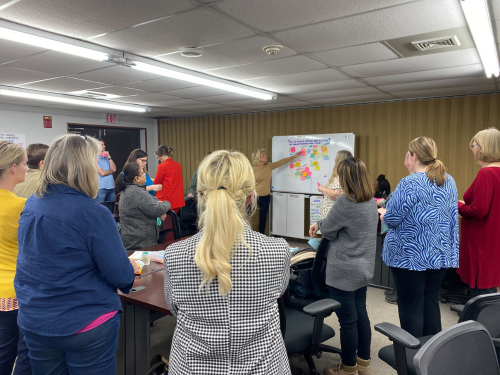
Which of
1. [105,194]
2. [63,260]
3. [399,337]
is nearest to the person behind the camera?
[63,260]

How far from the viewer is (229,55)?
10.1 feet

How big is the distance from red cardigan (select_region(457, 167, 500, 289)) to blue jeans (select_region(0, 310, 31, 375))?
2.78 m

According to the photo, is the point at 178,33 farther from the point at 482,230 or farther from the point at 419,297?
the point at 482,230

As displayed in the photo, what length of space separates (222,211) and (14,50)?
2.80 metres

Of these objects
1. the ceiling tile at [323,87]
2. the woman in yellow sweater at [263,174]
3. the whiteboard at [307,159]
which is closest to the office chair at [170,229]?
the ceiling tile at [323,87]

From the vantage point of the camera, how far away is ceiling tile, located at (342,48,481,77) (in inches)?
119

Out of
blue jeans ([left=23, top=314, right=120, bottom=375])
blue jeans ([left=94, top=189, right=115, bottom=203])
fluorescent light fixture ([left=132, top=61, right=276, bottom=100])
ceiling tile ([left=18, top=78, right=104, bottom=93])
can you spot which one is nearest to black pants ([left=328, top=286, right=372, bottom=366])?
blue jeans ([left=23, top=314, right=120, bottom=375])

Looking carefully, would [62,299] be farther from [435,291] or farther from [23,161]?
[435,291]

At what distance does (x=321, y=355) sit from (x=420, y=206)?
1.35 m

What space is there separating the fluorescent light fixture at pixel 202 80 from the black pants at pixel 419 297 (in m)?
2.65

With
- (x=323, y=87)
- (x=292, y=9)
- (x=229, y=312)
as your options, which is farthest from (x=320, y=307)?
(x=323, y=87)

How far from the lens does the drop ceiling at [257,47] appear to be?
2.13m

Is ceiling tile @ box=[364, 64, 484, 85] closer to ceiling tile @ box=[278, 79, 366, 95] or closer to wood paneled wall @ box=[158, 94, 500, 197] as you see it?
ceiling tile @ box=[278, 79, 366, 95]

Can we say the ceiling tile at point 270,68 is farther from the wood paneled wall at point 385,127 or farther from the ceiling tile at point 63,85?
the wood paneled wall at point 385,127
